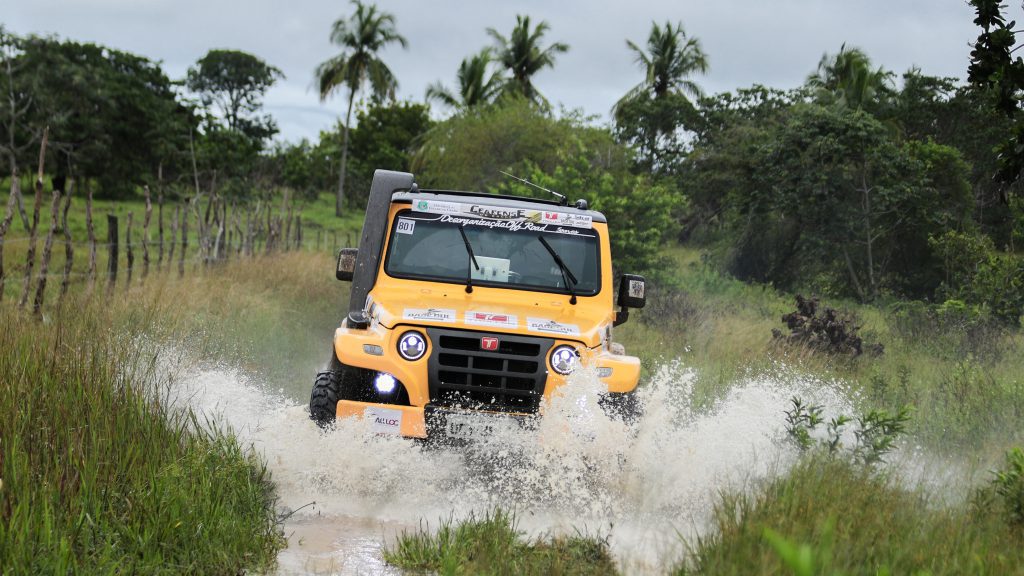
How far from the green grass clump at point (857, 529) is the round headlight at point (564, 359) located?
62.3 inches

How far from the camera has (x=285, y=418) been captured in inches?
257

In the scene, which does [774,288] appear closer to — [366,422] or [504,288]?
[504,288]

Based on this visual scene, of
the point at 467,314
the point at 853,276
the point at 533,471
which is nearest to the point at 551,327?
the point at 467,314

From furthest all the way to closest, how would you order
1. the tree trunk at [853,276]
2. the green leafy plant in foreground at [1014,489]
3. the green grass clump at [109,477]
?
the tree trunk at [853,276]
the green leafy plant in foreground at [1014,489]
the green grass clump at [109,477]

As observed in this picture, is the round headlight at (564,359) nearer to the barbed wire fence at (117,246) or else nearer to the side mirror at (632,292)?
the side mirror at (632,292)

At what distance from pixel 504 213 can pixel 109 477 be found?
3.57 meters

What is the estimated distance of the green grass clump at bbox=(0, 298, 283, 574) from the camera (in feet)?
14.3

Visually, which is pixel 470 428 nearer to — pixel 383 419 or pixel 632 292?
pixel 383 419

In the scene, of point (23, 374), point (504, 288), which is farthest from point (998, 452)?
point (23, 374)

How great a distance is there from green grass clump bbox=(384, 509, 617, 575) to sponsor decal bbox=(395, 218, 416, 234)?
2.89 m

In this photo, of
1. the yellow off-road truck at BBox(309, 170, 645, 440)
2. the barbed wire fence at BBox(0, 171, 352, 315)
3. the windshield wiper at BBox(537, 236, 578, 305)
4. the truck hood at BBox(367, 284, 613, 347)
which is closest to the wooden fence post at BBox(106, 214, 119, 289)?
the barbed wire fence at BBox(0, 171, 352, 315)

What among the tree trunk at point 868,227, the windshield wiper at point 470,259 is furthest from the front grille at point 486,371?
the tree trunk at point 868,227

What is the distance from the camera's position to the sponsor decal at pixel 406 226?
7660 millimetres

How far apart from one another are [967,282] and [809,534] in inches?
608
